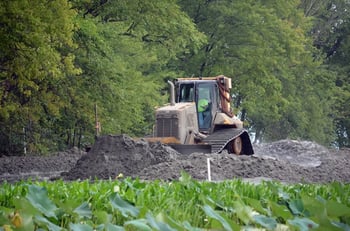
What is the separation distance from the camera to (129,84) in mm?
29516

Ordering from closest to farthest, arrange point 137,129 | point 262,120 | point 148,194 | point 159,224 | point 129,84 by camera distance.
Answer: point 159,224, point 148,194, point 129,84, point 137,129, point 262,120

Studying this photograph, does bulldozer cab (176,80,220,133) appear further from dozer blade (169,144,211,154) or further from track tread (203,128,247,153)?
dozer blade (169,144,211,154)

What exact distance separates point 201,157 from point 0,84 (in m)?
8.29

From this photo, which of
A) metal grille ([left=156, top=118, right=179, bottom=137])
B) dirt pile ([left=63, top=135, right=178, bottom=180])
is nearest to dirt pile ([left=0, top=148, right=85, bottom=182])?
dirt pile ([left=63, top=135, right=178, bottom=180])

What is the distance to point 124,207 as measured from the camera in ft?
Result: 13.6

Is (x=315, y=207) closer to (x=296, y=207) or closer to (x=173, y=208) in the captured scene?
(x=296, y=207)

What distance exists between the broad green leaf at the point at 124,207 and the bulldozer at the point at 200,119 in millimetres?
16286

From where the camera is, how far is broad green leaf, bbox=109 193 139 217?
13.4ft

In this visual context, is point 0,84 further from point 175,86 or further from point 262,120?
point 262,120

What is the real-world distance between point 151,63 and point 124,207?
31244 mm

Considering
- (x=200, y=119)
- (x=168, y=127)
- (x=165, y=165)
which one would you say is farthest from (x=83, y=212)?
(x=200, y=119)

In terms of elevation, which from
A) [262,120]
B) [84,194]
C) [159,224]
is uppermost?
[159,224]

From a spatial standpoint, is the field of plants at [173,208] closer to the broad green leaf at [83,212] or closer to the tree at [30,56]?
the broad green leaf at [83,212]

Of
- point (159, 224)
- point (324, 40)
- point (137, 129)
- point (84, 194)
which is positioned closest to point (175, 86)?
point (137, 129)
